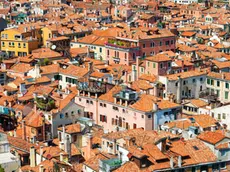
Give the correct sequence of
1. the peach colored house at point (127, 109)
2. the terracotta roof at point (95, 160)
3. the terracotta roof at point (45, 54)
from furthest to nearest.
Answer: the terracotta roof at point (45, 54) < the peach colored house at point (127, 109) < the terracotta roof at point (95, 160)

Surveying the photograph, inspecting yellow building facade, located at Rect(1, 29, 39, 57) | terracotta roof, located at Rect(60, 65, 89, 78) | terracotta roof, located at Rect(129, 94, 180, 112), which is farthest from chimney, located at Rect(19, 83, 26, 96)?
yellow building facade, located at Rect(1, 29, 39, 57)

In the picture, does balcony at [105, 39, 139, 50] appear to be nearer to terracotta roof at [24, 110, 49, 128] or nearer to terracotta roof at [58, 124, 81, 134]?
terracotta roof at [24, 110, 49, 128]

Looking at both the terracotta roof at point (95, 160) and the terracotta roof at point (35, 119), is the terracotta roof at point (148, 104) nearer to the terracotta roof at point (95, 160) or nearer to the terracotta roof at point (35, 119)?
the terracotta roof at point (35, 119)

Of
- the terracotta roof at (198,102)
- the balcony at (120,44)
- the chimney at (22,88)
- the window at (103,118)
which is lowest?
the window at (103,118)

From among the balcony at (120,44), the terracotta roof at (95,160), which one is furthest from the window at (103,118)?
the balcony at (120,44)

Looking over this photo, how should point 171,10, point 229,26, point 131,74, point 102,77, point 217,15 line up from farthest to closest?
point 171,10
point 217,15
point 229,26
point 131,74
point 102,77

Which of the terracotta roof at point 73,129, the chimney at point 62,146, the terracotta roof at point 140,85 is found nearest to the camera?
the chimney at point 62,146

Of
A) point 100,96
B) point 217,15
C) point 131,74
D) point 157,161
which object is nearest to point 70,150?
point 157,161

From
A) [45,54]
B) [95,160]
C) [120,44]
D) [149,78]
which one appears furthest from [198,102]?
[45,54]

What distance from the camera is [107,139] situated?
41312mm

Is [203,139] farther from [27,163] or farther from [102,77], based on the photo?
[102,77]

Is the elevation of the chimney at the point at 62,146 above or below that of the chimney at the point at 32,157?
above

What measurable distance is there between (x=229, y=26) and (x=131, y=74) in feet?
171

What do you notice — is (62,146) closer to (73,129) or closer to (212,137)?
(73,129)
